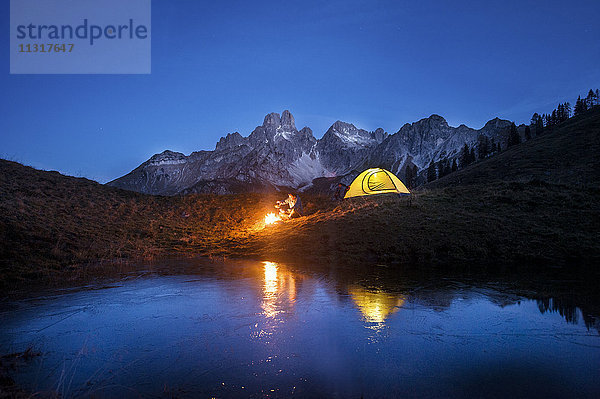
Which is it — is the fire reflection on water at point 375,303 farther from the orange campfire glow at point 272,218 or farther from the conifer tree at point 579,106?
the conifer tree at point 579,106

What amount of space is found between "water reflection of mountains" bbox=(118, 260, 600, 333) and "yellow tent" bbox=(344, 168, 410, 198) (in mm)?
14073

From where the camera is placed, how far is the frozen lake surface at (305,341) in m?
3.97

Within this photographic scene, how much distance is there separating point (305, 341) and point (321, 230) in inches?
482

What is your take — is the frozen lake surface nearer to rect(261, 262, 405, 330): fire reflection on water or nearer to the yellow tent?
rect(261, 262, 405, 330): fire reflection on water

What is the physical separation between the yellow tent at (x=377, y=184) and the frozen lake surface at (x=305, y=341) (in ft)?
55.2

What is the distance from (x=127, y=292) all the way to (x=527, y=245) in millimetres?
16742

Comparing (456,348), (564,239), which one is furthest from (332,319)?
(564,239)

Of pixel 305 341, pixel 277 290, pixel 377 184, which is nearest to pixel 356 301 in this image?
pixel 277 290

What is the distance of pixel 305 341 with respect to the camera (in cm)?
542

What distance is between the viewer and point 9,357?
15.4 feet

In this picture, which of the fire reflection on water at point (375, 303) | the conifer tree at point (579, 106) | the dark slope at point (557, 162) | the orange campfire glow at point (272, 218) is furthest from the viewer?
the conifer tree at point (579, 106)

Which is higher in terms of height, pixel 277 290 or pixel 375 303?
pixel 277 290

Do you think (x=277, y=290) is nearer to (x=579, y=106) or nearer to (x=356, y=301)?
(x=356, y=301)

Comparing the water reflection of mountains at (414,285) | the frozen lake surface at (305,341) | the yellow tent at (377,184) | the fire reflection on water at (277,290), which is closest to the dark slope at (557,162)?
the yellow tent at (377,184)
